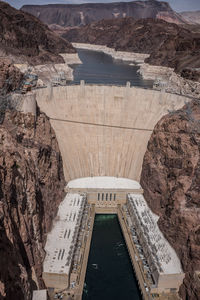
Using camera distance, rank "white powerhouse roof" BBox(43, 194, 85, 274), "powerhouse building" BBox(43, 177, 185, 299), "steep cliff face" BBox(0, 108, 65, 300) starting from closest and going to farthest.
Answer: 1. "steep cliff face" BBox(0, 108, 65, 300)
2. "powerhouse building" BBox(43, 177, 185, 299)
3. "white powerhouse roof" BBox(43, 194, 85, 274)

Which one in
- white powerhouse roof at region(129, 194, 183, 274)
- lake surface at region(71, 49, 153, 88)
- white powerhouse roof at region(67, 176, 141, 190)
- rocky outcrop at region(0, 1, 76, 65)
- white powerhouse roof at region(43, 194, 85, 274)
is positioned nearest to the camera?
white powerhouse roof at region(43, 194, 85, 274)

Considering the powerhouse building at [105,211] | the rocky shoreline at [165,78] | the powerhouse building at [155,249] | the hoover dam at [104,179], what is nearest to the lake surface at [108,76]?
the rocky shoreline at [165,78]

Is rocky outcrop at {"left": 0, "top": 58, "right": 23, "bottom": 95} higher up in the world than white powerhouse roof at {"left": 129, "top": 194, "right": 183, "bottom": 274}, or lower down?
higher up

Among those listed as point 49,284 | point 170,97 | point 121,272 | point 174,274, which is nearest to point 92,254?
point 121,272

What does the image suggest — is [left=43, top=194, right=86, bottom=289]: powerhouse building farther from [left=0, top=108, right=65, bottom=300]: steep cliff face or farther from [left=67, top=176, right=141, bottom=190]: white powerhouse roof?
[left=67, top=176, right=141, bottom=190]: white powerhouse roof

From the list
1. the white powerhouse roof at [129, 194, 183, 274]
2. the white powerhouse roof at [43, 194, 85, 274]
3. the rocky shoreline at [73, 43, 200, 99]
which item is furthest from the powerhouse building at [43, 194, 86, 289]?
the rocky shoreline at [73, 43, 200, 99]

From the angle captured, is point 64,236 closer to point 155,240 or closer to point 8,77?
point 155,240

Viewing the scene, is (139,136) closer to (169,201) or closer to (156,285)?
(169,201)
